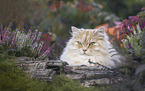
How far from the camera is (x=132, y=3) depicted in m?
9.16

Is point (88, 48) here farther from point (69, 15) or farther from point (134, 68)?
point (69, 15)

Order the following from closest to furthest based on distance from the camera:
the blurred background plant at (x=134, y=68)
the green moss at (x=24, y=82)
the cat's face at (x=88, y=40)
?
the blurred background plant at (x=134, y=68) → the green moss at (x=24, y=82) → the cat's face at (x=88, y=40)

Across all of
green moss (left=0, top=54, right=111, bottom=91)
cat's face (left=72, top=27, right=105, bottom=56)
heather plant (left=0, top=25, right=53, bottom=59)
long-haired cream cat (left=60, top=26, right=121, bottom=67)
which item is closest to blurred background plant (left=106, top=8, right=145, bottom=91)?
green moss (left=0, top=54, right=111, bottom=91)

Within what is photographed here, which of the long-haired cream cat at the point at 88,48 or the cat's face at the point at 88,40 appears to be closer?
the long-haired cream cat at the point at 88,48

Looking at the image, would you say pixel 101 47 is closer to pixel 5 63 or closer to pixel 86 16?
pixel 5 63

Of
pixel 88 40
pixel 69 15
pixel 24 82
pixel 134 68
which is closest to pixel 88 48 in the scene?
pixel 88 40

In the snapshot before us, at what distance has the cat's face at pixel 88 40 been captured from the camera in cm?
290

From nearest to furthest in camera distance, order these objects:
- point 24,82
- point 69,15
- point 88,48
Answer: point 24,82 → point 88,48 → point 69,15

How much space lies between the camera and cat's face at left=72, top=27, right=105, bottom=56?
9.52 feet

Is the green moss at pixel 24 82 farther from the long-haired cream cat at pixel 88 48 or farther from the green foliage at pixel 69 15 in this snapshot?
the green foliage at pixel 69 15

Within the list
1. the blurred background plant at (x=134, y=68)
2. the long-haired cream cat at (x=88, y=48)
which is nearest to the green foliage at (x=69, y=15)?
the long-haired cream cat at (x=88, y=48)

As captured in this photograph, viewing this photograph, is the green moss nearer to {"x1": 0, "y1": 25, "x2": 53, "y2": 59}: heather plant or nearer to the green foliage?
{"x1": 0, "y1": 25, "x2": 53, "y2": 59}: heather plant

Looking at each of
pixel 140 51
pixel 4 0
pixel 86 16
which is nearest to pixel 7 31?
pixel 4 0

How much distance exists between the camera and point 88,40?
9.67 ft
